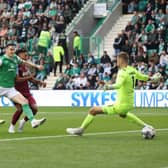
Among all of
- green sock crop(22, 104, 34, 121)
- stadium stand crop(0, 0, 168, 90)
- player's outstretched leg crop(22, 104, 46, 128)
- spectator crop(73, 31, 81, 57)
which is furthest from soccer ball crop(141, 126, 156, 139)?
spectator crop(73, 31, 81, 57)

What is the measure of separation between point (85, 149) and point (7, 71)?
200 inches

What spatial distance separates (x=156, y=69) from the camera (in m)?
→ 34.9

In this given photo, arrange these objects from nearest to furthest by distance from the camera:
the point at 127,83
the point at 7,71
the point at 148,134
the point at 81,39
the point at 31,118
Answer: the point at 148,134 < the point at 127,83 < the point at 31,118 < the point at 7,71 < the point at 81,39

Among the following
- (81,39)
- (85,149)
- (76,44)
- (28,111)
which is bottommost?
(76,44)

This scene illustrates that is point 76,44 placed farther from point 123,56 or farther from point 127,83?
point 123,56

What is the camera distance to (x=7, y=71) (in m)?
18.5

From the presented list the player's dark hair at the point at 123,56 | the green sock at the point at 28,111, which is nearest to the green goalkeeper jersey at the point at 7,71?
the green sock at the point at 28,111

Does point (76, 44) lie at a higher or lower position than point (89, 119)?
lower

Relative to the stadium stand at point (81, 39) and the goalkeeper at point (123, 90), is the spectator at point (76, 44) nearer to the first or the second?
the stadium stand at point (81, 39)

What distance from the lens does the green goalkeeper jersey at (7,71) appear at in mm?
18438

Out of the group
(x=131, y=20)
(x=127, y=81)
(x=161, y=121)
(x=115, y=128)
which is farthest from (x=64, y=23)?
(x=127, y=81)

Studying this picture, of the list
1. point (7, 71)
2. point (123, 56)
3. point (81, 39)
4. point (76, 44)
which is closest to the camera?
point (123, 56)

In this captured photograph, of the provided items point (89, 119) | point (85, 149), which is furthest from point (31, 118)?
point (85, 149)

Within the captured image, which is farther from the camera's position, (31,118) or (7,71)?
(7,71)
